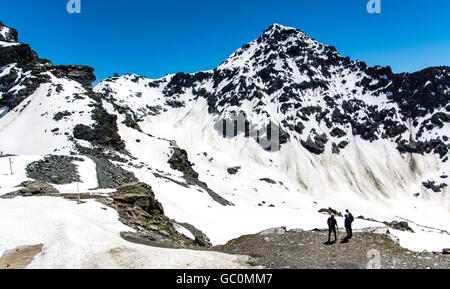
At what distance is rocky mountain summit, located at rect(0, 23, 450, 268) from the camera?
2795 centimetres

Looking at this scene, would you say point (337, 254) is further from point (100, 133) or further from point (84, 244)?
point (100, 133)

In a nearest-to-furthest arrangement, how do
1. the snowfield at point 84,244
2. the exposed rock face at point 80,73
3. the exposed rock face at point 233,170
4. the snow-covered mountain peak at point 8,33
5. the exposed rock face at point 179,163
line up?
1. the snowfield at point 84,244
2. the exposed rock face at point 179,163
3. the exposed rock face at point 80,73
4. the exposed rock face at point 233,170
5. the snow-covered mountain peak at point 8,33

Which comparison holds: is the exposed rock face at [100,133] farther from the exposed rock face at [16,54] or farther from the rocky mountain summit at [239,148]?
the exposed rock face at [16,54]

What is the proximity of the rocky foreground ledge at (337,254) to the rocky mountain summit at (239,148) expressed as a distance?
25 cm

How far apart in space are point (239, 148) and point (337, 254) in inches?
5076

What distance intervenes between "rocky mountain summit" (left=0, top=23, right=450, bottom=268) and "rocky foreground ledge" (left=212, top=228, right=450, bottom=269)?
25cm

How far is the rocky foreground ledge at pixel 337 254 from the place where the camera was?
1206 centimetres

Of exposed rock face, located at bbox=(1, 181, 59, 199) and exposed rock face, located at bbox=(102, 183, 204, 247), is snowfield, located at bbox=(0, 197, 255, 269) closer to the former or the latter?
exposed rock face, located at bbox=(102, 183, 204, 247)

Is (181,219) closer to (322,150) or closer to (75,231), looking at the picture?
(75,231)

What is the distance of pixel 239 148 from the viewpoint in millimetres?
142875

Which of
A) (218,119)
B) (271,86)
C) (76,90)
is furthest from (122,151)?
(271,86)

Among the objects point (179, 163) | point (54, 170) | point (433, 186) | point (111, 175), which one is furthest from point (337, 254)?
point (433, 186)
